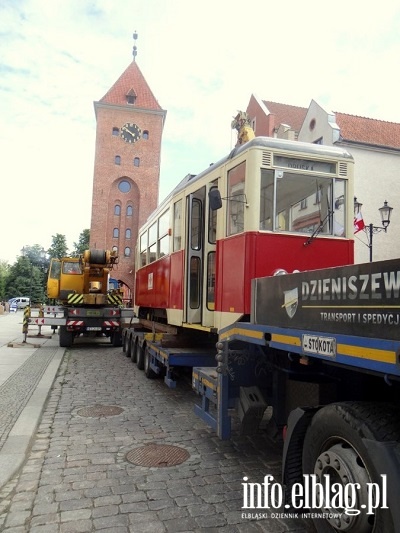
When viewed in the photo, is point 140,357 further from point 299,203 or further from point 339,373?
point 339,373

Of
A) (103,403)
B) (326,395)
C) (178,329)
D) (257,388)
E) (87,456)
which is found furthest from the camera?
(178,329)

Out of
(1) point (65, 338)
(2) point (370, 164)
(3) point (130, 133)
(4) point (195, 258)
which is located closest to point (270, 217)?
(4) point (195, 258)

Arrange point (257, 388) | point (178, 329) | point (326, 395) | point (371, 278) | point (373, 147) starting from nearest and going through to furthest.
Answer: point (371, 278) → point (326, 395) → point (257, 388) → point (178, 329) → point (373, 147)

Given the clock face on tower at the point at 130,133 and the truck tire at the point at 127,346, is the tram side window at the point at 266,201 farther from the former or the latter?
the clock face on tower at the point at 130,133

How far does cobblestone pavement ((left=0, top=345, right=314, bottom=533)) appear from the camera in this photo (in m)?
3.35

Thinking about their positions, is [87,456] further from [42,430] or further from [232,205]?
[232,205]

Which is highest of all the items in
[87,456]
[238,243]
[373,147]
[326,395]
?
[373,147]

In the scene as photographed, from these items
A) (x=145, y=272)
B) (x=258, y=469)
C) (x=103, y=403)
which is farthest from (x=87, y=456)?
(x=145, y=272)

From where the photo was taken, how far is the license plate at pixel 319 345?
263 cm

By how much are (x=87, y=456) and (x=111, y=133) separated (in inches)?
1917

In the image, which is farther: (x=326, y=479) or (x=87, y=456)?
(x=87, y=456)

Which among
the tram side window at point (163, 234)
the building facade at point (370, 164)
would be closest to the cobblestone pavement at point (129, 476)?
A: the tram side window at point (163, 234)

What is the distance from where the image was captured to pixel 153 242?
996 cm

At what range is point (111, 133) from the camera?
4938cm
